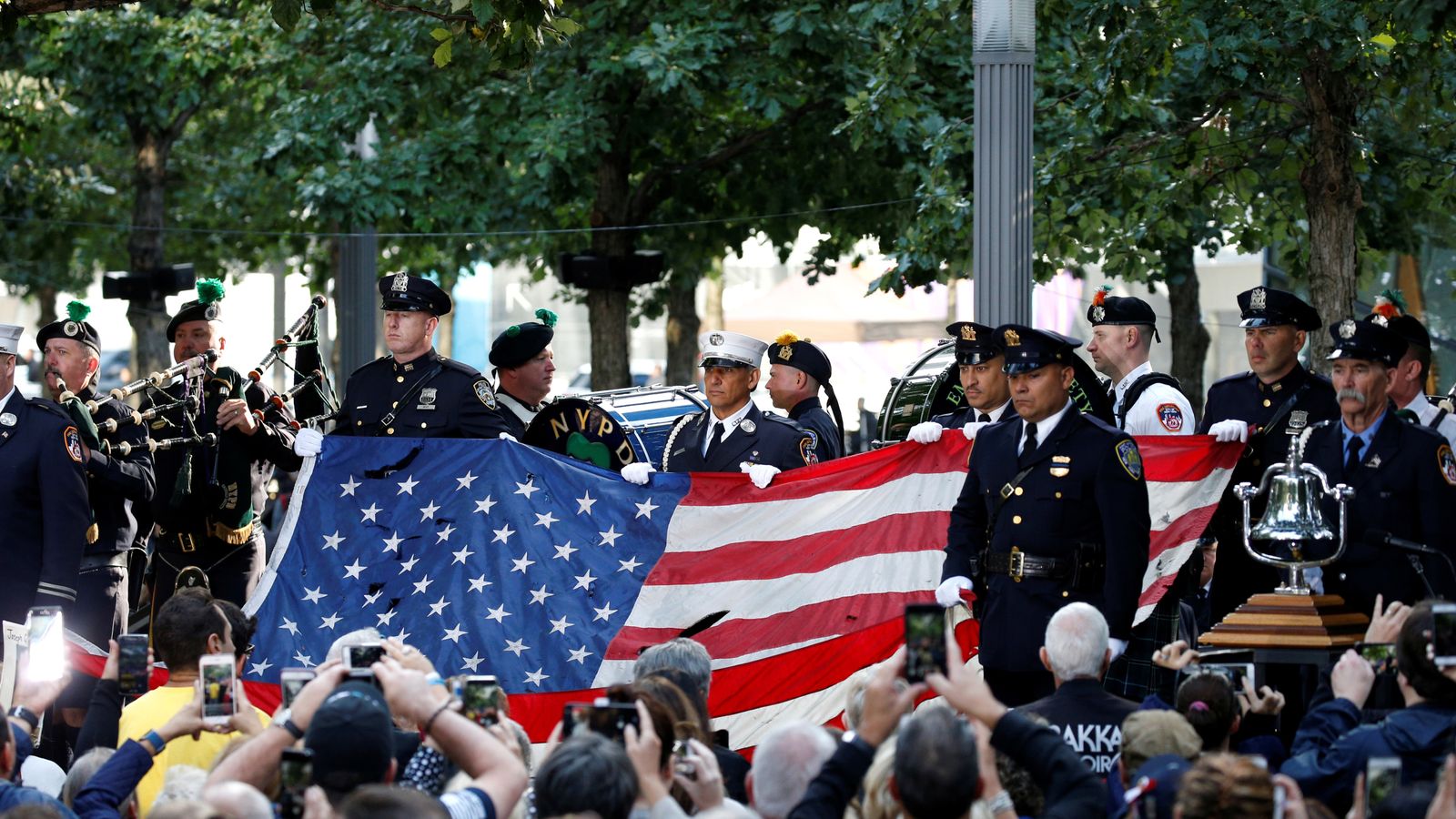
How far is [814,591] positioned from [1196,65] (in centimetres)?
440

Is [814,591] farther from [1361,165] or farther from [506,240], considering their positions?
[506,240]

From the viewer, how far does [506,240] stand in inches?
806

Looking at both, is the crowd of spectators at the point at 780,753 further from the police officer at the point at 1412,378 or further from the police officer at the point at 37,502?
the police officer at the point at 37,502

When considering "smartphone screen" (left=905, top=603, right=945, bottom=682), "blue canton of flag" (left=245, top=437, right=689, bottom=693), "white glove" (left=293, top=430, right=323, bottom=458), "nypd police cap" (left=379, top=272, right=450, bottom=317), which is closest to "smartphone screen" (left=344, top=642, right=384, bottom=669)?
"smartphone screen" (left=905, top=603, right=945, bottom=682)

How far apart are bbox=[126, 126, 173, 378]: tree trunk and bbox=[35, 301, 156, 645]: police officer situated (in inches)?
462

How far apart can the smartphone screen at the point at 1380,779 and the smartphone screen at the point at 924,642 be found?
1.04 m

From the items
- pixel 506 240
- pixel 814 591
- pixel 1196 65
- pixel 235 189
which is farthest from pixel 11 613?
pixel 235 189

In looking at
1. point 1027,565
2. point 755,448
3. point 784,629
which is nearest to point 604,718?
point 1027,565

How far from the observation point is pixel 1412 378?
8531 millimetres

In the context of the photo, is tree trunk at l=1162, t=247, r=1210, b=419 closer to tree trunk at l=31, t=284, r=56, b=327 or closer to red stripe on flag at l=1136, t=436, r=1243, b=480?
red stripe on flag at l=1136, t=436, r=1243, b=480

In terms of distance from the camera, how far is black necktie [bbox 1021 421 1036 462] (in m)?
7.98

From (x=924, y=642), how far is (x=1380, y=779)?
1.11 meters

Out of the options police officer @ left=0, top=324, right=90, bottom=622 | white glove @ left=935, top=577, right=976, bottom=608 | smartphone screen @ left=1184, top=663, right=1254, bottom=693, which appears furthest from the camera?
police officer @ left=0, top=324, right=90, bottom=622

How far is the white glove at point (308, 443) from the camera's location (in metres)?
9.39
